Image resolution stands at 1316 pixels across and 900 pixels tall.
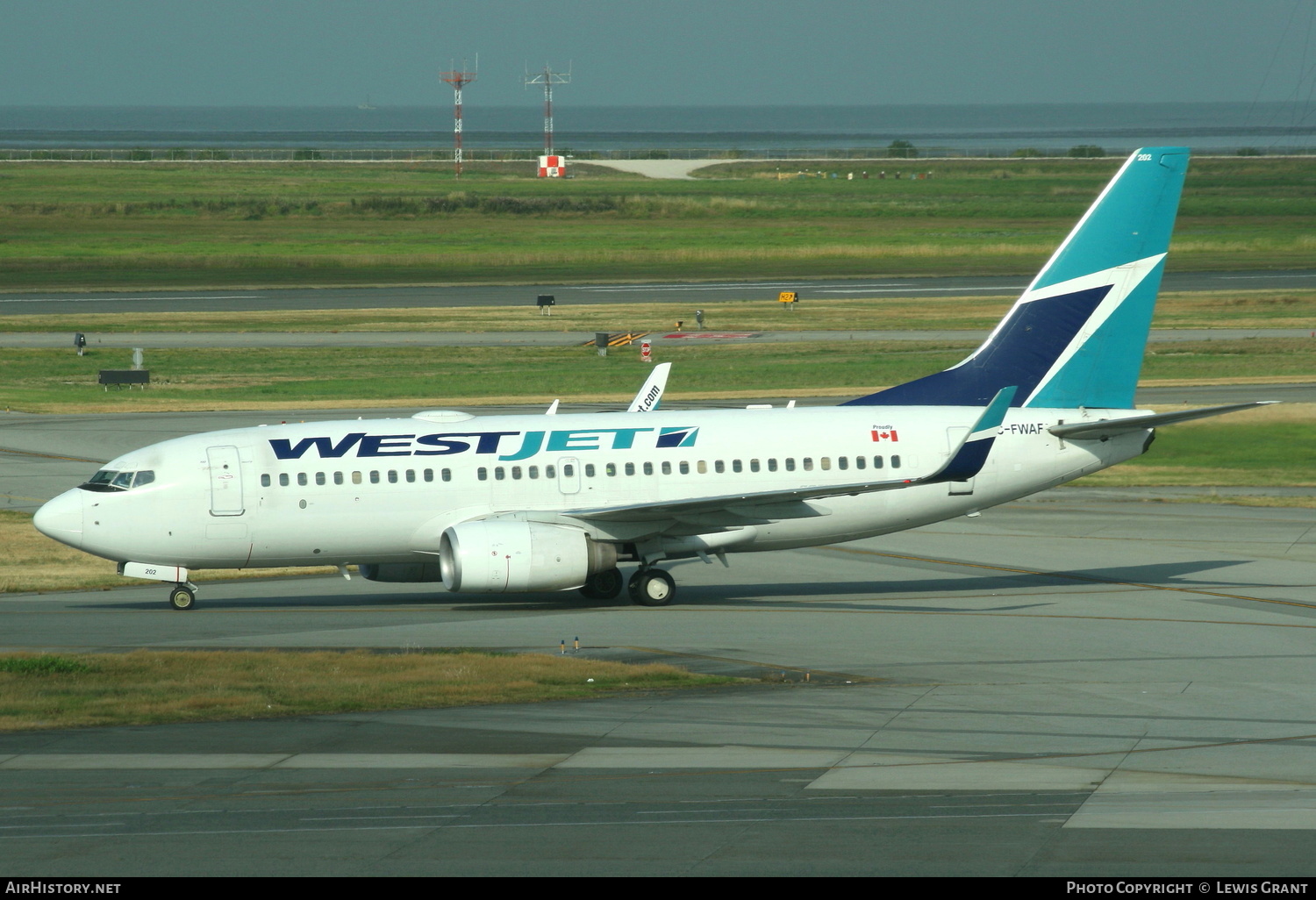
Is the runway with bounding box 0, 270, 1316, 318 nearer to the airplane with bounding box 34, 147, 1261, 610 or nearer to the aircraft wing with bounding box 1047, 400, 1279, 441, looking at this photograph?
the airplane with bounding box 34, 147, 1261, 610

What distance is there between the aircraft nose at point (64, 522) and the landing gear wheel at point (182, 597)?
2.29 meters

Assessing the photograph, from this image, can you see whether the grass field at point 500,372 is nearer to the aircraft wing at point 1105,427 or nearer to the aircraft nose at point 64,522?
the aircraft wing at point 1105,427

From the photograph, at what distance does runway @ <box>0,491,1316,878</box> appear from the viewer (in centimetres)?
1645

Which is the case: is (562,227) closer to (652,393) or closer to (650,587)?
(652,393)

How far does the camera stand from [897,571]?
3675 centimetres

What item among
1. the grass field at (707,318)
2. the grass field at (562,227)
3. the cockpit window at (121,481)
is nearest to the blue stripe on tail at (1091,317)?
the cockpit window at (121,481)

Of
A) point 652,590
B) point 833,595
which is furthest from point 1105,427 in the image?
point 652,590

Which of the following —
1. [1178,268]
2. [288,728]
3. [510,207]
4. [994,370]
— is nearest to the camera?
[288,728]

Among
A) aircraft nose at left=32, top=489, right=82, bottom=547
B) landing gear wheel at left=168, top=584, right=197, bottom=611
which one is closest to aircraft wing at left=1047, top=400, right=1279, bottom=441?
landing gear wheel at left=168, top=584, right=197, bottom=611

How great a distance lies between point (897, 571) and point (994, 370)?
5569 mm

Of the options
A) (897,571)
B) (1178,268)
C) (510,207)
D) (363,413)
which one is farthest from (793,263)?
(897,571)

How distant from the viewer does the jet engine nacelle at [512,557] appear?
30469 mm

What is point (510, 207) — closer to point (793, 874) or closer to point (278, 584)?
point (278, 584)

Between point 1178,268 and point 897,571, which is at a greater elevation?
point 1178,268
